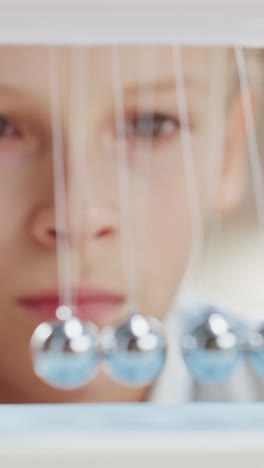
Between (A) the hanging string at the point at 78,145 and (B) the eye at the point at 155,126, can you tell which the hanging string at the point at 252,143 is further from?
(A) the hanging string at the point at 78,145

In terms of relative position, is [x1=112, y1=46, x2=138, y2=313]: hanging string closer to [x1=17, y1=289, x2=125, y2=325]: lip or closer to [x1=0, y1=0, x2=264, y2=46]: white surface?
[x1=17, y1=289, x2=125, y2=325]: lip

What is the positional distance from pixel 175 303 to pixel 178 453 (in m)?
0.42

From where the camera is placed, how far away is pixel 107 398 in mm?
1094

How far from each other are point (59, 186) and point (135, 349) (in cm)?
40

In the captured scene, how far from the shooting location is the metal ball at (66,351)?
64 cm

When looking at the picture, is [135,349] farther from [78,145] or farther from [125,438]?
[78,145]

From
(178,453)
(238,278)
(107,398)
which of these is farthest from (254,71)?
(178,453)

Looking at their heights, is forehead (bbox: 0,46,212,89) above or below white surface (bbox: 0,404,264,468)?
above

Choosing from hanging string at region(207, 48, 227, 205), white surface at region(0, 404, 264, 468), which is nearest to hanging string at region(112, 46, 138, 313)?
hanging string at region(207, 48, 227, 205)

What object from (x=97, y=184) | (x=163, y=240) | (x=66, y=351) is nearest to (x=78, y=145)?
(x=97, y=184)

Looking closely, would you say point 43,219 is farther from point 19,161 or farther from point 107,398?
point 107,398

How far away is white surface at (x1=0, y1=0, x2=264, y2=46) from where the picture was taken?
1.89 ft

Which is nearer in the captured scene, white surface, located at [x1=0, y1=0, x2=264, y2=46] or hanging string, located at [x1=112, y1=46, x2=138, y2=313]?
white surface, located at [x1=0, y1=0, x2=264, y2=46]

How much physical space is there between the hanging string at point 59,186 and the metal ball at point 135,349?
358 millimetres
